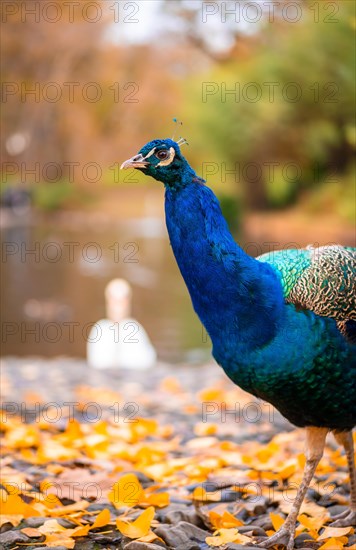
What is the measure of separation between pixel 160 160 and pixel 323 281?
0.64 m

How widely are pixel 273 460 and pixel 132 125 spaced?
22696 mm

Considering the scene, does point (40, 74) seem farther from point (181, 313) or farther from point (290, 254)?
point (290, 254)

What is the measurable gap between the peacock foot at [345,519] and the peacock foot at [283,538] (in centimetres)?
24

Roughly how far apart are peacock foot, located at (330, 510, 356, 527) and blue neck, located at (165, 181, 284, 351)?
710 mm

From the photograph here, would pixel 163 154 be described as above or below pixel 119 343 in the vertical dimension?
above

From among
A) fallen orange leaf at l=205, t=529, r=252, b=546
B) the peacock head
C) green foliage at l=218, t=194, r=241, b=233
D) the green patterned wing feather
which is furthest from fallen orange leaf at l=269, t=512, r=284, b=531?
green foliage at l=218, t=194, r=241, b=233

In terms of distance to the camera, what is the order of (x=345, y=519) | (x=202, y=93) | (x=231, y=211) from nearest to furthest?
(x=345, y=519), (x=202, y=93), (x=231, y=211)

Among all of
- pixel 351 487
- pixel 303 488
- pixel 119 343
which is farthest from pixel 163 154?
pixel 119 343

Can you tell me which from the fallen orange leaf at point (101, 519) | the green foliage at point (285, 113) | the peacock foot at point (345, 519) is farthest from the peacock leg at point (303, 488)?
the green foliage at point (285, 113)

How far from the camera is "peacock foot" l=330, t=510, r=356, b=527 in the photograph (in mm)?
2424

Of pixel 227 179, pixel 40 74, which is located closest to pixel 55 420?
pixel 227 179

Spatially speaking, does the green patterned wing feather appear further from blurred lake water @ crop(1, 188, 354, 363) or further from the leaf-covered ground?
blurred lake water @ crop(1, 188, 354, 363)

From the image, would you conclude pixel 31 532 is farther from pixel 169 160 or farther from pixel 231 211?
pixel 231 211

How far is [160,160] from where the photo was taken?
7.13 feet
